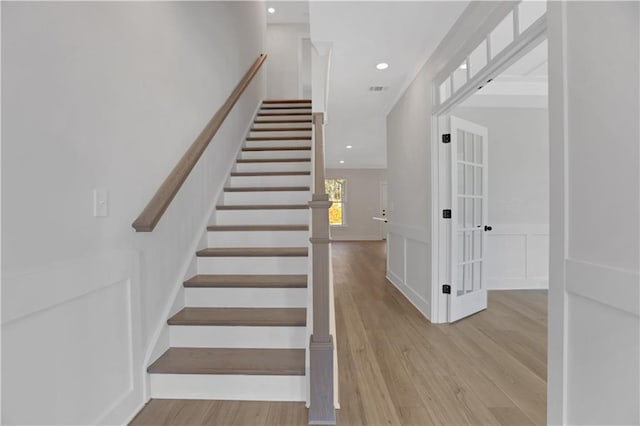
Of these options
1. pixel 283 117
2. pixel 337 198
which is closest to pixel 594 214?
pixel 283 117

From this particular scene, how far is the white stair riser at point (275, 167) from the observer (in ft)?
11.2

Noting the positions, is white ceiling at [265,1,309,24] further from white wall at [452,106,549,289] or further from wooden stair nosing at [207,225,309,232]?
wooden stair nosing at [207,225,309,232]

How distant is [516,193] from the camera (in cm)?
424

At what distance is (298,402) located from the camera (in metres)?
1.67

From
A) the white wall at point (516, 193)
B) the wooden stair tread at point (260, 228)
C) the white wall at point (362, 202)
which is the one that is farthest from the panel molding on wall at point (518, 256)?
the white wall at point (362, 202)

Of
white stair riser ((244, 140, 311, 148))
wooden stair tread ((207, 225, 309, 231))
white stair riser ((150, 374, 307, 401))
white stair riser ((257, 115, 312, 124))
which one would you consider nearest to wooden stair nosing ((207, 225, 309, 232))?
wooden stair tread ((207, 225, 309, 231))

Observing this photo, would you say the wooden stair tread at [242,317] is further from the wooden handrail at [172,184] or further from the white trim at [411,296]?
the white trim at [411,296]

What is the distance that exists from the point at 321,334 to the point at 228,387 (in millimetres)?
603

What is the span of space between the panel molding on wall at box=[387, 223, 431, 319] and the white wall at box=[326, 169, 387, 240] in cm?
606

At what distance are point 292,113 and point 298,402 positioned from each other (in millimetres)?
4068

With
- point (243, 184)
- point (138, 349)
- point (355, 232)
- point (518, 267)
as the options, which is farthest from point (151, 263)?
point (355, 232)

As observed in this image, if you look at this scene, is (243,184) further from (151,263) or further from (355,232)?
(355,232)

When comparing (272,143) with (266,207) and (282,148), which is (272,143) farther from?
(266,207)

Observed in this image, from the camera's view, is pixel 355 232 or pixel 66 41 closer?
pixel 66 41
